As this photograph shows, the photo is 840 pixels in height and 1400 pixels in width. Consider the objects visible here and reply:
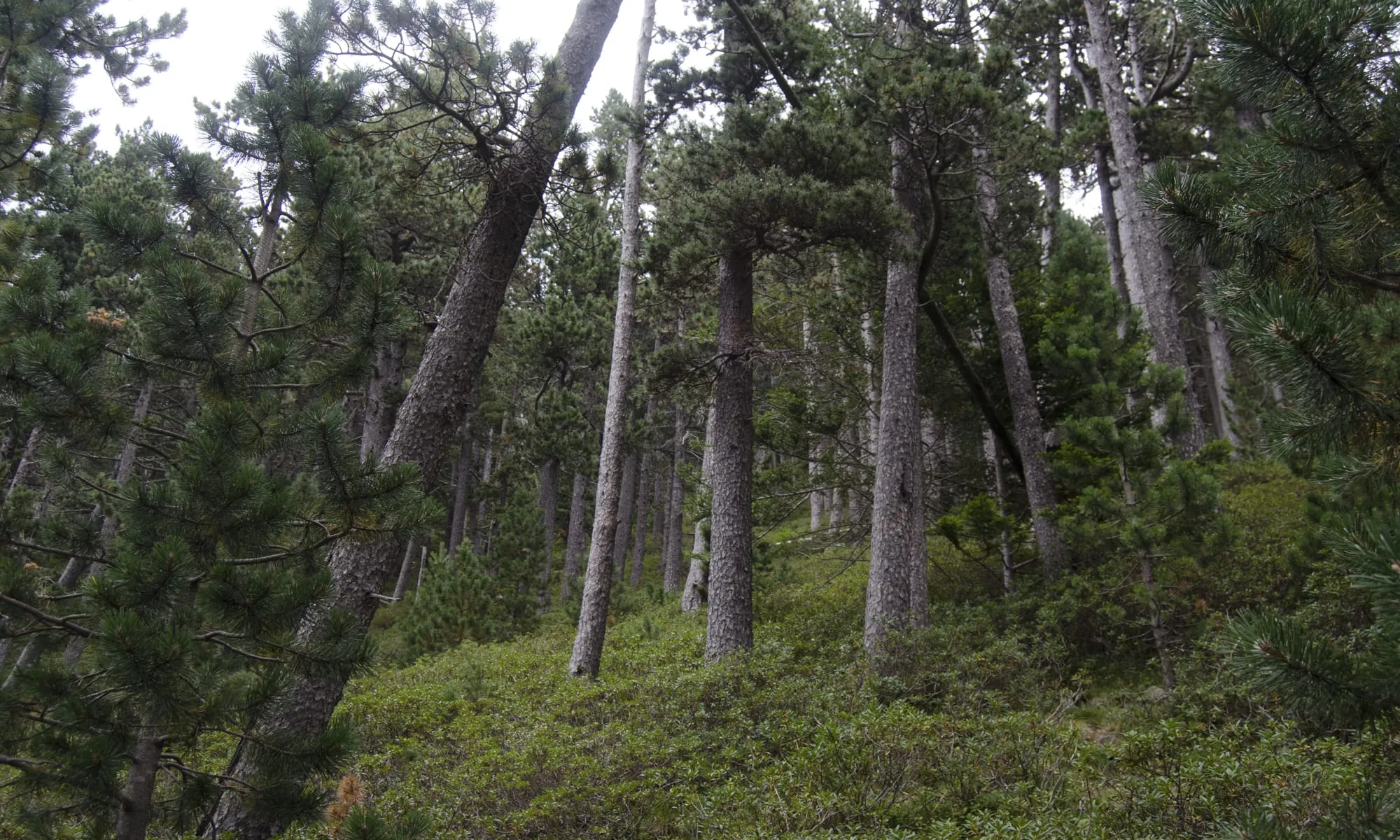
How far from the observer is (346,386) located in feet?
16.1

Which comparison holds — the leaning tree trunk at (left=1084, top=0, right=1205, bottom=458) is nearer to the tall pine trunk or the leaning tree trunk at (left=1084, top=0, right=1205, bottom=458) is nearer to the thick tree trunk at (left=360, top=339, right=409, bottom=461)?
the tall pine trunk

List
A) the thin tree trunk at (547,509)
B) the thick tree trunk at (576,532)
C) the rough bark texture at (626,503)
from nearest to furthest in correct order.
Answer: the thin tree trunk at (547,509)
the thick tree trunk at (576,532)
the rough bark texture at (626,503)

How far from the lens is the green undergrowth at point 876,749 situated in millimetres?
4293

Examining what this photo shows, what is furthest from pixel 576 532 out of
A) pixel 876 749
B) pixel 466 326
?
pixel 876 749

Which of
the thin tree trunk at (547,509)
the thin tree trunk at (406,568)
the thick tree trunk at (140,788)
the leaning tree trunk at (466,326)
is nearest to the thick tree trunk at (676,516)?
the thin tree trunk at (547,509)

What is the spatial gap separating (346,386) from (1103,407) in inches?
313

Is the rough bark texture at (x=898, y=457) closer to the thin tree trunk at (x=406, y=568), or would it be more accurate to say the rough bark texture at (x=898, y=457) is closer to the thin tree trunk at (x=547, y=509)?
the thin tree trunk at (x=547, y=509)

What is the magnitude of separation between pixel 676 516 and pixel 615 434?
37.9ft

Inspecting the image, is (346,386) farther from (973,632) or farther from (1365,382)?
(973,632)

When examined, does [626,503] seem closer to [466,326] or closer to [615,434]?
[615,434]

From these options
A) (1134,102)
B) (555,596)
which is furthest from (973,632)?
(555,596)

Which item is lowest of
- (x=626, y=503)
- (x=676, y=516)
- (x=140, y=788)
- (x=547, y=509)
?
(x=140, y=788)

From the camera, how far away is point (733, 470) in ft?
32.4

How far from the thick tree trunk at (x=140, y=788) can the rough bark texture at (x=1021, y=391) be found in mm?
8823
